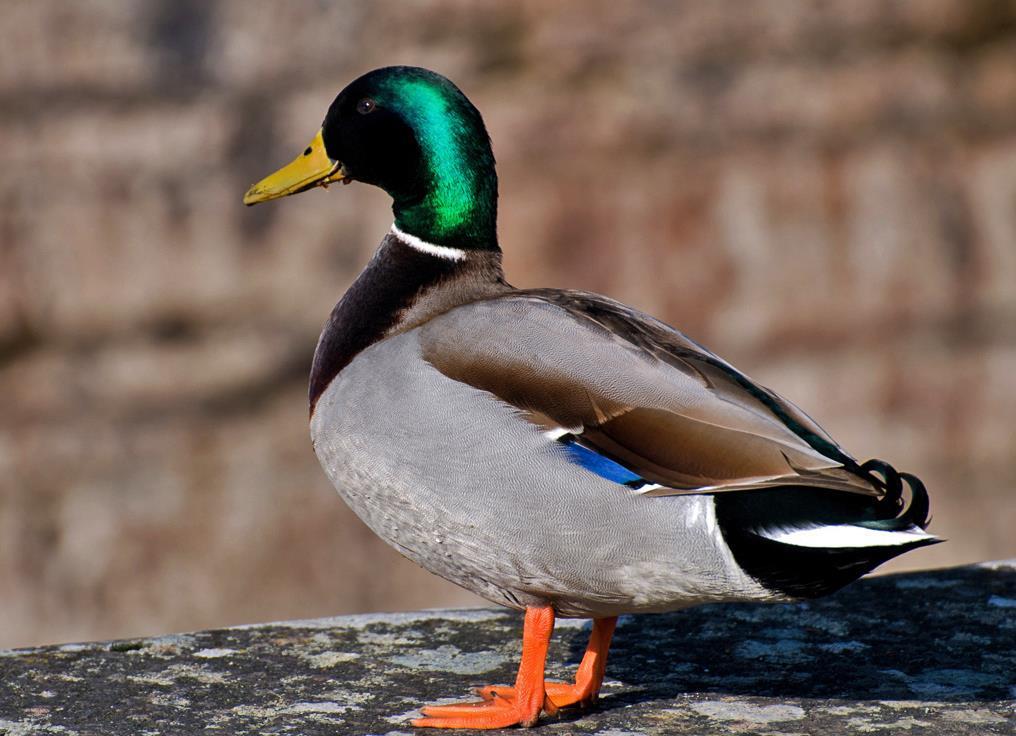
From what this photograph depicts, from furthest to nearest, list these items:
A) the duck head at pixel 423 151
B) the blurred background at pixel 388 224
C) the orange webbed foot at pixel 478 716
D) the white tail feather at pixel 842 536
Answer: the blurred background at pixel 388 224, the duck head at pixel 423 151, the orange webbed foot at pixel 478 716, the white tail feather at pixel 842 536

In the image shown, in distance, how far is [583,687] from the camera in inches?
111

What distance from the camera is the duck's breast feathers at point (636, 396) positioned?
2.50 metres

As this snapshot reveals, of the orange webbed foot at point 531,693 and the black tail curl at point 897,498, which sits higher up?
the black tail curl at point 897,498

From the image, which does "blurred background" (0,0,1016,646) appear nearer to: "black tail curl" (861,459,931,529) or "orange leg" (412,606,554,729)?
"orange leg" (412,606,554,729)

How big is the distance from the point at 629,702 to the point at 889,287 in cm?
399

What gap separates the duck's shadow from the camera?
9.42ft

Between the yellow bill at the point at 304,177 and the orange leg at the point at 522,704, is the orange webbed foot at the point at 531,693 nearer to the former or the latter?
the orange leg at the point at 522,704

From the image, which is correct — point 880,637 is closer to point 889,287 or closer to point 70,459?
point 889,287

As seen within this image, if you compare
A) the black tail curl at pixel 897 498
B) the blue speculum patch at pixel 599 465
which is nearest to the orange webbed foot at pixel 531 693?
the blue speculum patch at pixel 599 465

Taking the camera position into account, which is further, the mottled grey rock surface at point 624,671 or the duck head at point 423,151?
the duck head at point 423,151

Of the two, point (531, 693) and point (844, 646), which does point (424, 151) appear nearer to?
point (531, 693)

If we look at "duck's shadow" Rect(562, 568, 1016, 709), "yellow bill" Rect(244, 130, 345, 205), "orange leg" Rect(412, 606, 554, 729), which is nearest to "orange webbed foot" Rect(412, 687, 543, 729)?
"orange leg" Rect(412, 606, 554, 729)

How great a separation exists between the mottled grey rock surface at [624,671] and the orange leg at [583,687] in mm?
38

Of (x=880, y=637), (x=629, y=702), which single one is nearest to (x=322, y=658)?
(x=629, y=702)
